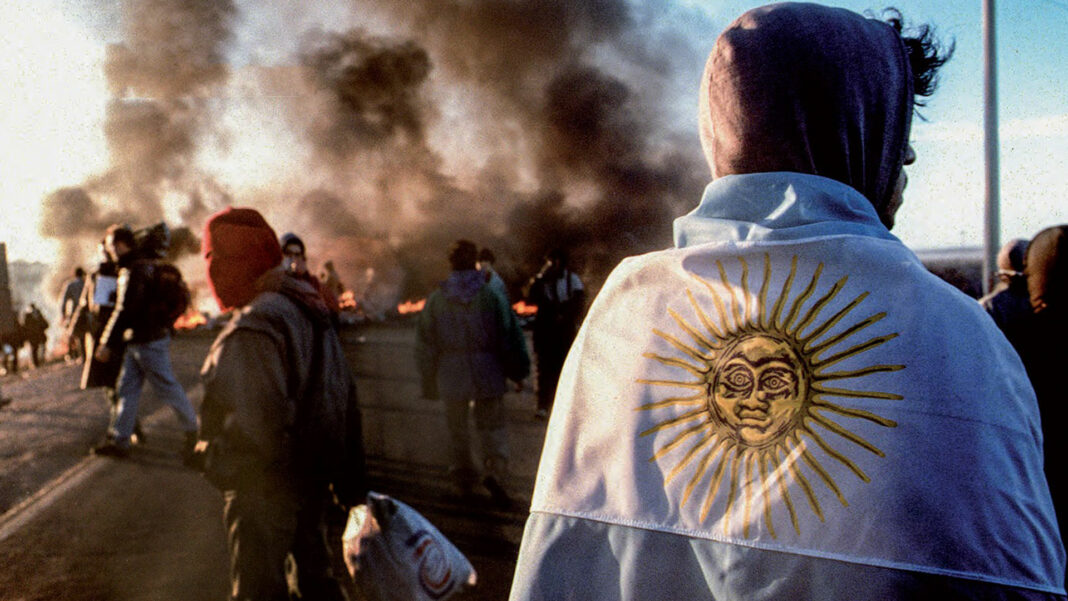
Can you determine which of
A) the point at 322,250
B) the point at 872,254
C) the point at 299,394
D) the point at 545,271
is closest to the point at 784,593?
the point at 872,254

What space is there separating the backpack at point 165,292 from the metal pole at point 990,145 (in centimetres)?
726

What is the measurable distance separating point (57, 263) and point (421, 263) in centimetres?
926

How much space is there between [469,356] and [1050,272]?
11.7 ft

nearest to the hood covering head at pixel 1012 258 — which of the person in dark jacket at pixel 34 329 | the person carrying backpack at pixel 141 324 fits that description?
the person carrying backpack at pixel 141 324

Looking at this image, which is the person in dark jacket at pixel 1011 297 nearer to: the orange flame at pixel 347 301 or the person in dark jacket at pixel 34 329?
the person in dark jacket at pixel 34 329

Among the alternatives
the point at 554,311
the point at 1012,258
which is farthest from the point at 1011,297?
the point at 554,311

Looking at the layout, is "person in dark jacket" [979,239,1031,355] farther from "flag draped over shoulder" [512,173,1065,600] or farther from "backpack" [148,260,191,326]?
"backpack" [148,260,191,326]

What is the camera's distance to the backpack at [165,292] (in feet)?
20.9

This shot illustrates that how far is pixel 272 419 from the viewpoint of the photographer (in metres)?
2.58

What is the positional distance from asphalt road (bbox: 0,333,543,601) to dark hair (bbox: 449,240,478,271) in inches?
62.3

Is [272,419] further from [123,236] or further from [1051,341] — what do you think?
[123,236]

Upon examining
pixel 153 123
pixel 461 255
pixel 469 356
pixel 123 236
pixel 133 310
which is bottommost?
pixel 469 356

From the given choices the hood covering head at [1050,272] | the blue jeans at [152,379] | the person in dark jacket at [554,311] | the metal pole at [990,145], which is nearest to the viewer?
the hood covering head at [1050,272]

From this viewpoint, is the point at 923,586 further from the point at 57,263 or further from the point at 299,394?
the point at 57,263
